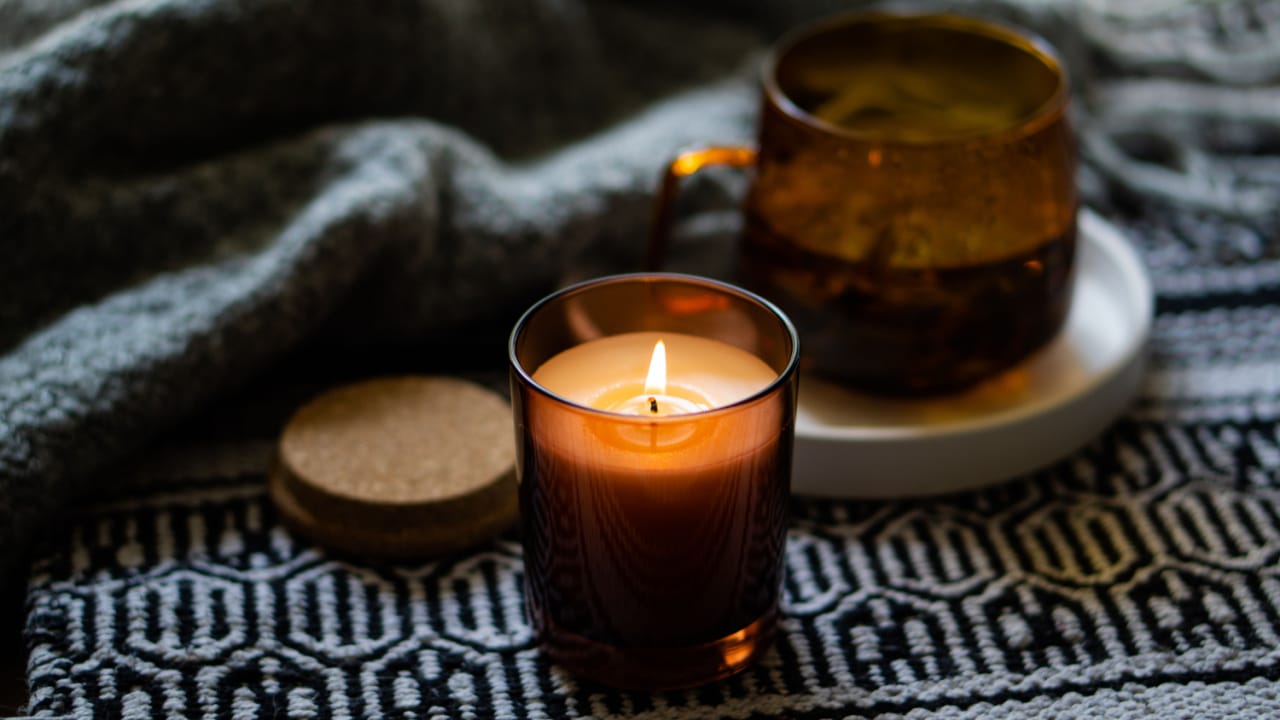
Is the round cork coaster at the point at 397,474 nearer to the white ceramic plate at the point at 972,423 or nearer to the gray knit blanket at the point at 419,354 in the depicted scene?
the gray knit blanket at the point at 419,354

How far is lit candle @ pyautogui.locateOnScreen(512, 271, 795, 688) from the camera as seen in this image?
42 centimetres

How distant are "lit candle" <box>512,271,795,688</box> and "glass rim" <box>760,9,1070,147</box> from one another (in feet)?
0.40

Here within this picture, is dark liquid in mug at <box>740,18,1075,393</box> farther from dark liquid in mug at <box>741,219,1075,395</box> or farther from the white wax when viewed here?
the white wax

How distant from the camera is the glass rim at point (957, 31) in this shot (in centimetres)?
54

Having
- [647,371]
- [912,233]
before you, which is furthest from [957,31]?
[647,371]

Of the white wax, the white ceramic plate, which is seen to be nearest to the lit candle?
the white wax

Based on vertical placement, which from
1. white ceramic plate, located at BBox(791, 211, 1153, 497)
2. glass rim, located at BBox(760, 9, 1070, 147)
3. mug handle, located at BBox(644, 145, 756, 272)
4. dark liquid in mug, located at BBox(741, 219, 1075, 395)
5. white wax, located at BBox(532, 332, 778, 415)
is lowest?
white ceramic plate, located at BBox(791, 211, 1153, 497)

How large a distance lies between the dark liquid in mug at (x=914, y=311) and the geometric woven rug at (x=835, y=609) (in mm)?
60

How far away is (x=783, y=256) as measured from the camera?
1.91 ft

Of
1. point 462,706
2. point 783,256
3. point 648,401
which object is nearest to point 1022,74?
point 783,256

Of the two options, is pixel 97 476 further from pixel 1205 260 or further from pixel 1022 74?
pixel 1205 260

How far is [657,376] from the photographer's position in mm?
460

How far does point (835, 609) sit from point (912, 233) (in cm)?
17

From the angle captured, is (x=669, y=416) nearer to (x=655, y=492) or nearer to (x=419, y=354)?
(x=655, y=492)
